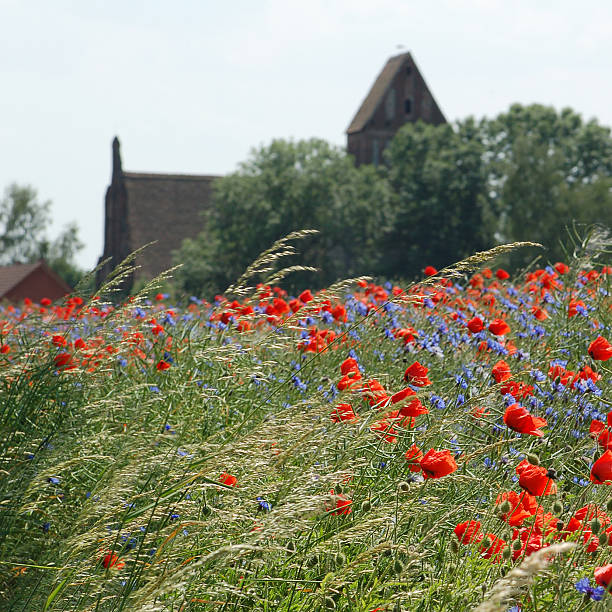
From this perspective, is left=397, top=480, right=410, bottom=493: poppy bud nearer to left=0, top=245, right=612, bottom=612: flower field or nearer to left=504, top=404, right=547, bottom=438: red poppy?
left=0, top=245, right=612, bottom=612: flower field

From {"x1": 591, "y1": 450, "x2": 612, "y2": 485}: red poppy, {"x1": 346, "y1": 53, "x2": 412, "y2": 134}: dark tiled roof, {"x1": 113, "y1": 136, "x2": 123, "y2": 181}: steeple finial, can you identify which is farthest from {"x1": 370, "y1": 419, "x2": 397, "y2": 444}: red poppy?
{"x1": 346, "y1": 53, "x2": 412, "y2": 134}: dark tiled roof

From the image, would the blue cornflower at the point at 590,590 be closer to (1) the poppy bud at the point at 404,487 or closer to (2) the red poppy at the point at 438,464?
(2) the red poppy at the point at 438,464

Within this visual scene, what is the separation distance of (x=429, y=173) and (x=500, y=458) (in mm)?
38433

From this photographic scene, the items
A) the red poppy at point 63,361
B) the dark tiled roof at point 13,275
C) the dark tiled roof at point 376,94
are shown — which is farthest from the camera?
the dark tiled roof at point 376,94

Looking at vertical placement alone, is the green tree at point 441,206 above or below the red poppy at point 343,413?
above

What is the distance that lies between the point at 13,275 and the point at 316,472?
159 feet

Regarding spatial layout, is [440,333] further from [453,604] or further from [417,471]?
[453,604]

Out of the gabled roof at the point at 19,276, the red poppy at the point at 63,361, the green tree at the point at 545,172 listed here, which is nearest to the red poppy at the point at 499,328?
the red poppy at the point at 63,361

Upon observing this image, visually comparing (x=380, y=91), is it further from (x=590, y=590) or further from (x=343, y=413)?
(x=590, y=590)

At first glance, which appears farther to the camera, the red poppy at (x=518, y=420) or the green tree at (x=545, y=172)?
the green tree at (x=545, y=172)

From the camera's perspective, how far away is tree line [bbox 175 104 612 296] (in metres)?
37.5

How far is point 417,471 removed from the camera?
11.0 ft

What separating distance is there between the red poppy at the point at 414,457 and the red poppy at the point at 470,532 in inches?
11.0

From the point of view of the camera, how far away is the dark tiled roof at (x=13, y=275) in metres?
46.7
